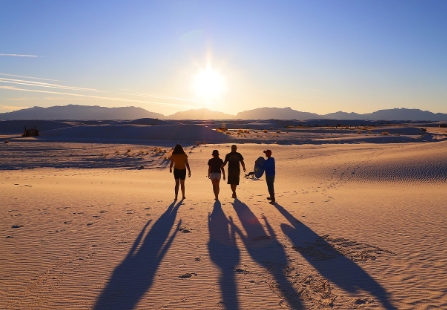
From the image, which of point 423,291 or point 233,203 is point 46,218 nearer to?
point 233,203

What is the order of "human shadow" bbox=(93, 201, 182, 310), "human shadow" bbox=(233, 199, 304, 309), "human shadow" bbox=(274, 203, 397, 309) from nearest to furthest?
"human shadow" bbox=(93, 201, 182, 310)
"human shadow" bbox=(233, 199, 304, 309)
"human shadow" bbox=(274, 203, 397, 309)

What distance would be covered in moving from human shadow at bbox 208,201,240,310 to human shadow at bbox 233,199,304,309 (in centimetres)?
29

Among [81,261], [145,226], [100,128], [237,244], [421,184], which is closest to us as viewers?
[81,261]

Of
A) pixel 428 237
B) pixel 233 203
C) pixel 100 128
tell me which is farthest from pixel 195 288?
pixel 100 128

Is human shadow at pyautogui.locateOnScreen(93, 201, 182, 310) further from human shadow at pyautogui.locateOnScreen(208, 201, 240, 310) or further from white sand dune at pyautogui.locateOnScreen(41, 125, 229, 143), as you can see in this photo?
white sand dune at pyautogui.locateOnScreen(41, 125, 229, 143)

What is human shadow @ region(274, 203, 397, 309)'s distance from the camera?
5.50 meters

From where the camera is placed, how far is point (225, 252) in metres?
7.05

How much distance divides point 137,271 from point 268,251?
2439mm

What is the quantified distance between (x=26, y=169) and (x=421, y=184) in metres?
21.1

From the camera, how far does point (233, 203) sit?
1183 cm

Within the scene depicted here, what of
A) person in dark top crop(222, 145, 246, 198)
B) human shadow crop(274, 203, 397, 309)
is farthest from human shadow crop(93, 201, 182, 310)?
person in dark top crop(222, 145, 246, 198)

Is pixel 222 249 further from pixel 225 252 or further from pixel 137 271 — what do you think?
pixel 137 271

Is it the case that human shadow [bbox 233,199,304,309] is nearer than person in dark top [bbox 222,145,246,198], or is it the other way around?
human shadow [bbox 233,199,304,309]

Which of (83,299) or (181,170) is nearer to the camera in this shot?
(83,299)
